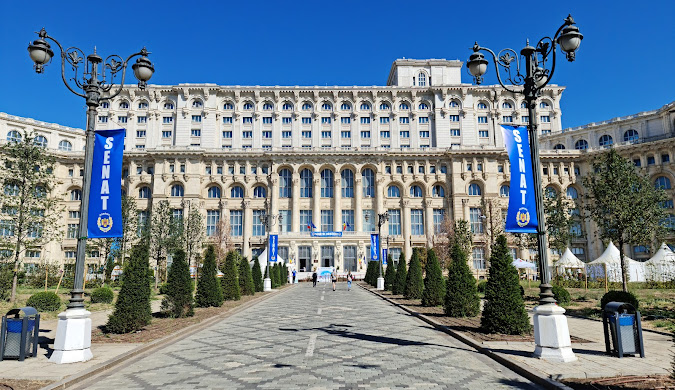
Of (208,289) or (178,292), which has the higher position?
(178,292)

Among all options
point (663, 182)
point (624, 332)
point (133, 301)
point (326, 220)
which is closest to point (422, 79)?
point (326, 220)

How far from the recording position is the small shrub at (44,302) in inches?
729

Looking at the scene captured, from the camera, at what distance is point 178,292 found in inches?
605

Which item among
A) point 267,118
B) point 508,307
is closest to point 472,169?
point 267,118

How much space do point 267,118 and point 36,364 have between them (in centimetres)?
6409

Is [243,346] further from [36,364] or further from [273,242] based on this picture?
[273,242]

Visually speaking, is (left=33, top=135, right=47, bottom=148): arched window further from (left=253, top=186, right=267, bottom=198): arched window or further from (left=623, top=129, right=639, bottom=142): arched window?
(left=623, top=129, right=639, bottom=142): arched window

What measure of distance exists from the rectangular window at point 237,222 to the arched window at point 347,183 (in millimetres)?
16149

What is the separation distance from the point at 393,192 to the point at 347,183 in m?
7.36

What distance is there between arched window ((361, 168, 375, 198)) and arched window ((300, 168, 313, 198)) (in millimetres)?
8350

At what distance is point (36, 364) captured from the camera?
8219 mm

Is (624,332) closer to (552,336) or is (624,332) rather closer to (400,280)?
(552,336)

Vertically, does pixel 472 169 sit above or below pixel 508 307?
above

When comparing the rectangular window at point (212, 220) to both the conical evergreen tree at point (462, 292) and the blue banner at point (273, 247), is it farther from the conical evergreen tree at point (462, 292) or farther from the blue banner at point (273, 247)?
the conical evergreen tree at point (462, 292)
